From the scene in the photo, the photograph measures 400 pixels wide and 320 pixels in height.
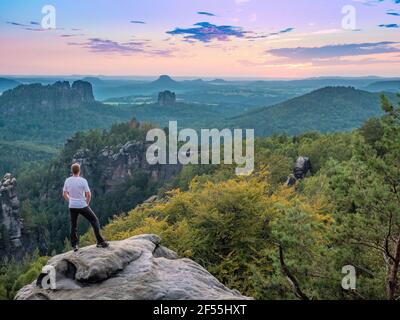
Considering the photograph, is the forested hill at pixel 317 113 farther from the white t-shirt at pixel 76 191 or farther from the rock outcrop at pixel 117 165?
the white t-shirt at pixel 76 191

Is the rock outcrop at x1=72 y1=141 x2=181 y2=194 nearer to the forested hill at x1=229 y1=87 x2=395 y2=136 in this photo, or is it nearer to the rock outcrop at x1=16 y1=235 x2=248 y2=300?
the forested hill at x1=229 y1=87 x2=395 y2=136

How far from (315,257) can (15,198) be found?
78.6 metres

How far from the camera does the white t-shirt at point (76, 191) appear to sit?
425 inches

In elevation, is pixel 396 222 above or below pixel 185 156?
above

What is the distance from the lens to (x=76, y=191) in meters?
10.8

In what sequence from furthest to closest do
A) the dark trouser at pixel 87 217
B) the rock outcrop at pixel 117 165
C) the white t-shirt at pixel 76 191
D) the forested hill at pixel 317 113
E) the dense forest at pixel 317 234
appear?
the forested hill at pixel 317 113 → the rock outcrop at pixel 117 165 → the dense forest at pixel 317 234 → the dark trouser at pixel 87 217 → the white t-shirt at pixel 76 191

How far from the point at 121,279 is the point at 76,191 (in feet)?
7.23

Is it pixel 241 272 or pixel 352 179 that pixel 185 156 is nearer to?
pixel 241 272

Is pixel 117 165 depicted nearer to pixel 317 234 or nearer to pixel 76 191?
pixel 317 234

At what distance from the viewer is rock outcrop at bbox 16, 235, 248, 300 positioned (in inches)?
397

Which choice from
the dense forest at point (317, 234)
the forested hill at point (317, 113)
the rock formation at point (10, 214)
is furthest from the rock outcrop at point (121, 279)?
the forested hill at point (317, 113)

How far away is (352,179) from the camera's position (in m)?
11.9

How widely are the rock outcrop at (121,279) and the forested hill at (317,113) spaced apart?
154 meters
